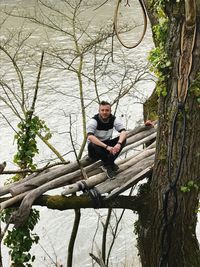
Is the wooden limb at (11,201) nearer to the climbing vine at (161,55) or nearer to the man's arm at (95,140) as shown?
the man's arm at (95,140)

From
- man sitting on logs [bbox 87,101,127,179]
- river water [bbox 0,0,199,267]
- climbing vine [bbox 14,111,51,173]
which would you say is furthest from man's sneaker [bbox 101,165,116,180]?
river water [bbox 0,0,199,267]

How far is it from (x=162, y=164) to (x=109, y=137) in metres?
0.88

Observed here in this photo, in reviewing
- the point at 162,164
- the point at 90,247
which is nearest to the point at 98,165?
the point at 162,164

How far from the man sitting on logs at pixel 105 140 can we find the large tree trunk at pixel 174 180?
522 millimetres

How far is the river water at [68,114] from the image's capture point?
9695 mm

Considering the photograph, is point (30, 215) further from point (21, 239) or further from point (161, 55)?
point (161, 55)

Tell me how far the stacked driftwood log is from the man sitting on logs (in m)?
0.11

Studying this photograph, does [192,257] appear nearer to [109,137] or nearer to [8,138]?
[109,137]

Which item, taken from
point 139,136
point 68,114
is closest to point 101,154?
point 139,136

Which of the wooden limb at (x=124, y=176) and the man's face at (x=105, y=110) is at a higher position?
the man's face at (x=105, y=110)

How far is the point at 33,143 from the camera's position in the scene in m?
6.96

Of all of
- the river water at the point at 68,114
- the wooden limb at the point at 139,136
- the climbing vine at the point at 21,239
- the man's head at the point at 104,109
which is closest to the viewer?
the man's head at the point at 104,109

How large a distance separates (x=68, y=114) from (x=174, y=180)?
8.52 meters

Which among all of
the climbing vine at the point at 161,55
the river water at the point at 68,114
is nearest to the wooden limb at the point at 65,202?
the climbing vine at the point at 161,55
